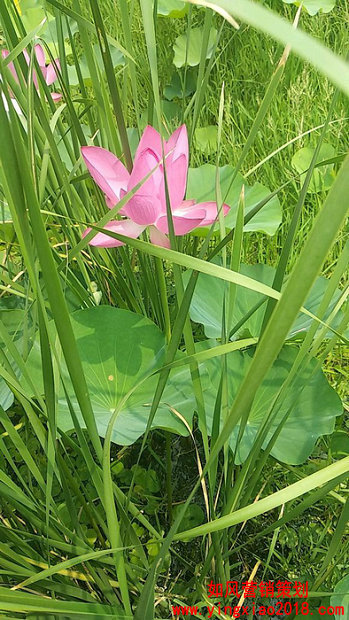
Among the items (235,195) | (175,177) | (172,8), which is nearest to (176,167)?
(175,177)

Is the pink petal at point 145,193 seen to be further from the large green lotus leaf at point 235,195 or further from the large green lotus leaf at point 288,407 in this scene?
the large green lotus leaf at point 235,195

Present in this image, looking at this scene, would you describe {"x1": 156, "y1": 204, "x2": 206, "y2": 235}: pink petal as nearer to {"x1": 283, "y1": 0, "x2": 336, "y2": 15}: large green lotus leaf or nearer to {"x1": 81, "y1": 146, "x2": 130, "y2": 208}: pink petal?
{"x1": 81, "y1": 146, "x2": 130, "y2": 208}: pink petal

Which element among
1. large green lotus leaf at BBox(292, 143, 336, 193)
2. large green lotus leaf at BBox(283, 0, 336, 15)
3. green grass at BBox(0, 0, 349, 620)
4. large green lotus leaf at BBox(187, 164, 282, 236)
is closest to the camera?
green grass at BBox(0, 0, 349, 620)

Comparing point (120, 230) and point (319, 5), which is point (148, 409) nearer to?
point (120, 230)

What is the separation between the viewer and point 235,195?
107 cm

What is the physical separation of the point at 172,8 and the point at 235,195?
0.84 meters

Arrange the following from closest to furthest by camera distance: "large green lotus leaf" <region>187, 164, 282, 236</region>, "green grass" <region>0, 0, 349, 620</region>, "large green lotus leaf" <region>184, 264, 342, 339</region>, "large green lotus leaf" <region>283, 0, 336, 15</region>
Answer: "green grass" <region>0, 0, 349, 620</region> → "large green lotus leaf" <region>184, 264, 342, 339</region> → "large green lotus leaf" <region>187, 164, 282, 236</region> → "large green lotus leaf" <region>283, 0, 336, 15</region>

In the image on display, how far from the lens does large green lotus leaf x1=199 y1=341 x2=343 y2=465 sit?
2.36 ft

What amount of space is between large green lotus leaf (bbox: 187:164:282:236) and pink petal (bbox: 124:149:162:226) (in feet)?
1.50

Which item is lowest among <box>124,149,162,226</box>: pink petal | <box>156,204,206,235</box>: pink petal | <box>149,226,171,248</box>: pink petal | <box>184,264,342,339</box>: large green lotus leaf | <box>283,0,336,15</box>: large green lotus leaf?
<box>184,264,342,339</box>: large green lotus leaf

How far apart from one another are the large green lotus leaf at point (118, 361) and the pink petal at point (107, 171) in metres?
0.19

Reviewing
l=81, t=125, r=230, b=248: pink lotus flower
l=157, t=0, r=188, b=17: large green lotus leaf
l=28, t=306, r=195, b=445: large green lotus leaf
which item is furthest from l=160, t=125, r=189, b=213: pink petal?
l=157, t=0, r=188, b=17: large green lotus leaf

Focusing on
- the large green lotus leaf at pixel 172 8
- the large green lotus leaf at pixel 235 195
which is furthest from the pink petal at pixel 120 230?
the large green lotus leaf at pixel 172 8

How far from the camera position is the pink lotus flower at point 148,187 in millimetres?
570
